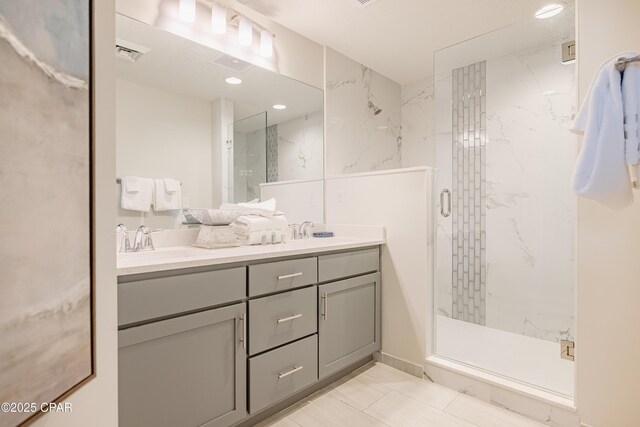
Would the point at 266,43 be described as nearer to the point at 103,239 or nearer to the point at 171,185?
the point at 171,185

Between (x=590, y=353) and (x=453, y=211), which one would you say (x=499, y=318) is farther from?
(x=590, y=353)

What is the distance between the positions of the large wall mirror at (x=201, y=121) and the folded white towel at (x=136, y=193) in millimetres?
23

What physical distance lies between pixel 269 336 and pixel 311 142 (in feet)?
4.95

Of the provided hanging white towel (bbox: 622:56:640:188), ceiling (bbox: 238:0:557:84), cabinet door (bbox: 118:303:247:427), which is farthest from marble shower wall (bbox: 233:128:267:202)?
hanging white towel (bbox: 622:56:640:188)

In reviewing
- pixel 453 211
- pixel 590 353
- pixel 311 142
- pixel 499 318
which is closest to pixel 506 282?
pixel 499 318

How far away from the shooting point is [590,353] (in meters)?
1.46

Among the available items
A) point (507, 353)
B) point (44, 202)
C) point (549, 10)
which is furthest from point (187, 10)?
point (507, 353)

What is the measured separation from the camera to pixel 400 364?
2.16 metres

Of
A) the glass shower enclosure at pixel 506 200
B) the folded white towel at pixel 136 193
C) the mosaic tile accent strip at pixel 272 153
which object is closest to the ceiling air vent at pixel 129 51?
the folded white towel at pixel 136 193

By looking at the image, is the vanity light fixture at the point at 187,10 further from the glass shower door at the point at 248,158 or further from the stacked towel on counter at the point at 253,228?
the stacked towel on counter at the point at 253,228

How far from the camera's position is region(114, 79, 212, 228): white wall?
5.32ft

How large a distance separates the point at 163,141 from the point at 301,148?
1.02 metres

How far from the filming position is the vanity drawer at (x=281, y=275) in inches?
58.5

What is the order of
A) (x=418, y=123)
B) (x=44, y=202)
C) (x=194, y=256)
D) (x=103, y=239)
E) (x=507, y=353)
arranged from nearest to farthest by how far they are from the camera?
(x=44, y=202), (x=103, y=239), (x=194, y=256), (x=507, y=353), (x=418, y=123)
